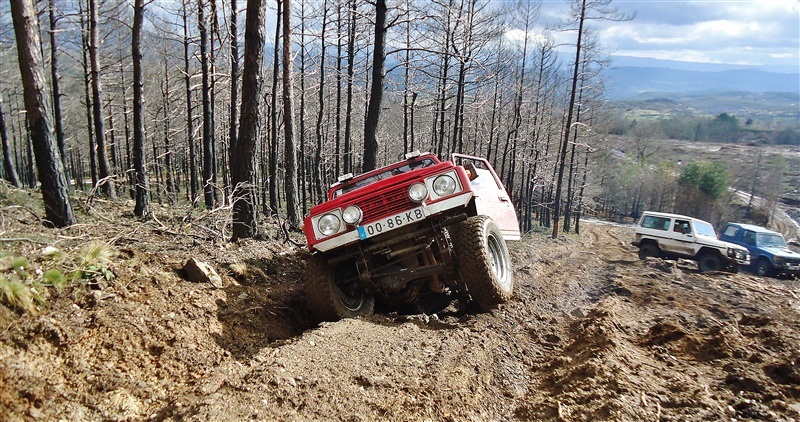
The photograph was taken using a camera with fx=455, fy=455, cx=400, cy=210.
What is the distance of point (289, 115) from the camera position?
41.3 ft

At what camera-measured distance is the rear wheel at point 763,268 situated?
52.1 feet

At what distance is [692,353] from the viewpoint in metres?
4.43

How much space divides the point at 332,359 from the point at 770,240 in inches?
766

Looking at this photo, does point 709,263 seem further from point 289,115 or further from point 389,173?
point 289,115

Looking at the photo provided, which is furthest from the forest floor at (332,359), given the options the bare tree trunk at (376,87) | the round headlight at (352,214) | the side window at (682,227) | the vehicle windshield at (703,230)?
the vehicle windshield at (703,230)

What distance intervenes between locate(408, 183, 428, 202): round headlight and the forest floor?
1400 millimetres

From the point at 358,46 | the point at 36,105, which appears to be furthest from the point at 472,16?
the point at 36,105

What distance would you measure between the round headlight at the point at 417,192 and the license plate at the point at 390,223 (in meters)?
0.12

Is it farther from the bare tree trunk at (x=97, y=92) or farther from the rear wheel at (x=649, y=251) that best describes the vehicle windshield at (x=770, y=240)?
the bare tree trunk at (x=97, y=92)

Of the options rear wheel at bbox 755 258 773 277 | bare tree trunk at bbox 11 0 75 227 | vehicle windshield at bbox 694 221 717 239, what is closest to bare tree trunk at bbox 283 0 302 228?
bare tree trunk at bbox 11 0 75 227

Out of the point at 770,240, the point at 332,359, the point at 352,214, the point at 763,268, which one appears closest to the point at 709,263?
the point at 763,268

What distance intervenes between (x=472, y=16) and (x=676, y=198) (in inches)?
1940

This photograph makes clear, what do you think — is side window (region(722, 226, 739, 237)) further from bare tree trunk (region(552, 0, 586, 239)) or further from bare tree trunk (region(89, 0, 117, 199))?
bare tree trunk (region(89, 0, 117, 199))

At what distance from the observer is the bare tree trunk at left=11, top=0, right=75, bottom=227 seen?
7.11 m
